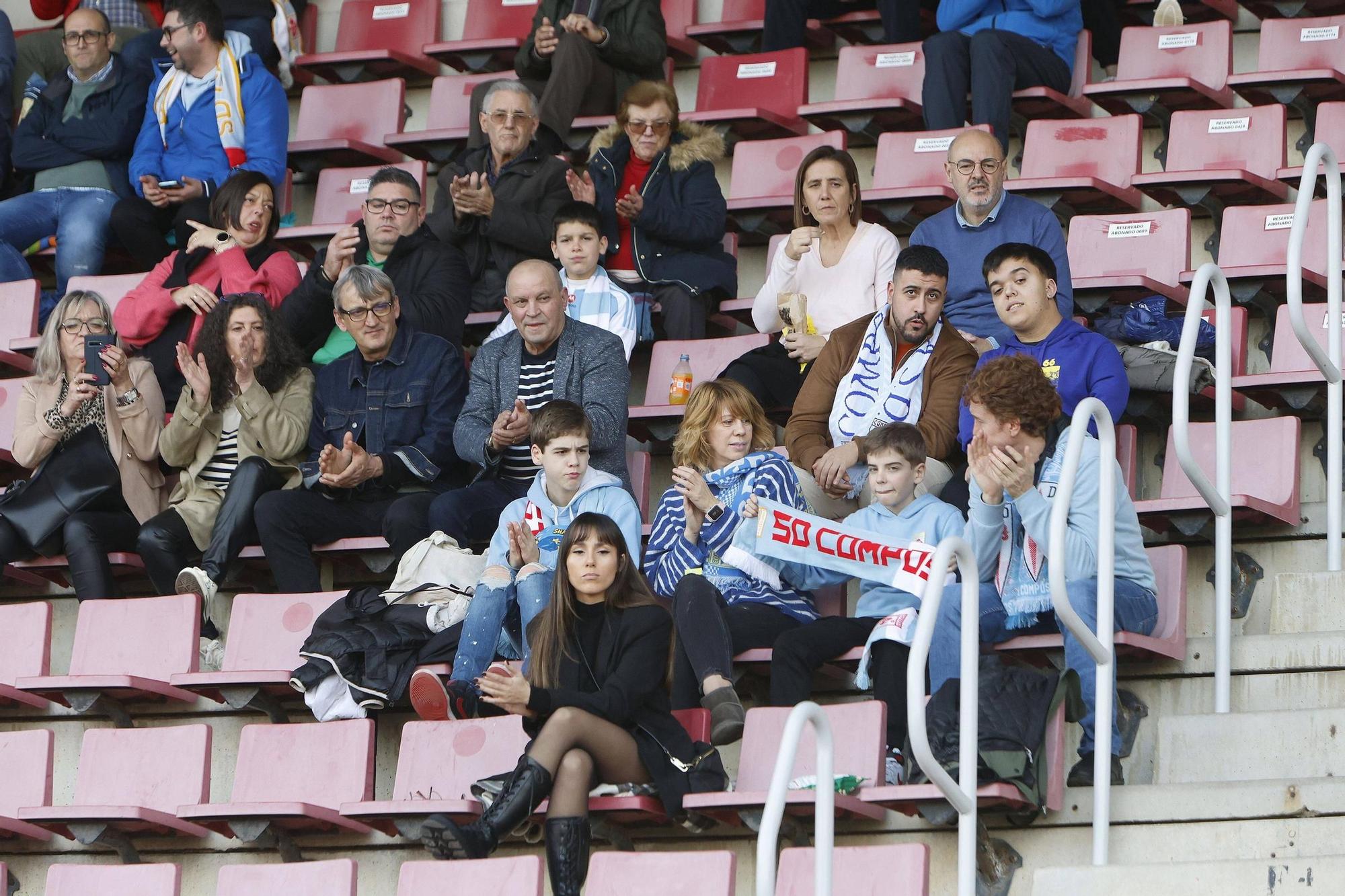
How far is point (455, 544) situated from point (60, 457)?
4.69ft

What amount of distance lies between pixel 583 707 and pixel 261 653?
1260mm

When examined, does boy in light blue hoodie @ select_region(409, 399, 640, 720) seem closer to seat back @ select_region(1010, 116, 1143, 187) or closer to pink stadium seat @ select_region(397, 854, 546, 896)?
pink stadium seat @ select_region(397, 854, 546, 896)

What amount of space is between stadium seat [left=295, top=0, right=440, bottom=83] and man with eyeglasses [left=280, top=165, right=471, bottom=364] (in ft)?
4.87

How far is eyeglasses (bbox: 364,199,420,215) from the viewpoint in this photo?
6.53m

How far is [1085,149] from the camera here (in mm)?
6551

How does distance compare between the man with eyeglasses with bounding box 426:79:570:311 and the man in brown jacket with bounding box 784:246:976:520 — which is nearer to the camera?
the man in brown jacket with bounding box 784:246:976:520

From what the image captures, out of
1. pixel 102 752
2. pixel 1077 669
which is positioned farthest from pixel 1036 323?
pixel 102 752

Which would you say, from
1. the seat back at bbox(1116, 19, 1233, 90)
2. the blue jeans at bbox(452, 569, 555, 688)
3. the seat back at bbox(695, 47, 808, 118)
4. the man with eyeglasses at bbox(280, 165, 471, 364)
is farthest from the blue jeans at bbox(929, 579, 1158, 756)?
the seat back at bbox(695, 47, 808, 118)

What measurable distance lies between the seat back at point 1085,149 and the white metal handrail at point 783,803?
3.08 metres

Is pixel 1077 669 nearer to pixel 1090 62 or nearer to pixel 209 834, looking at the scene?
pixel 209 834

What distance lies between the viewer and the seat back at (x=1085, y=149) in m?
6.48

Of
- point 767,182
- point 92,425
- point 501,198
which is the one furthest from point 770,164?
point 92,425

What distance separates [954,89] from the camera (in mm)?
6754

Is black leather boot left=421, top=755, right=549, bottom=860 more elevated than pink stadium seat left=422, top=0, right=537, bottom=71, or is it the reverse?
pink stadium seat left=422, top=0, right=537, bottom=71
